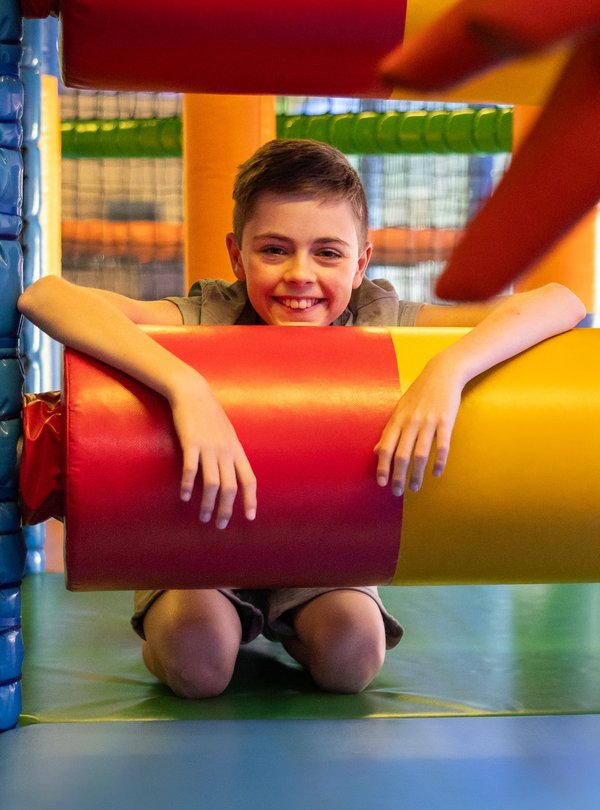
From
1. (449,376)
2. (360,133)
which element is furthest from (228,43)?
(360,133)

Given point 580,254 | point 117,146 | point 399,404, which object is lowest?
point 399,404

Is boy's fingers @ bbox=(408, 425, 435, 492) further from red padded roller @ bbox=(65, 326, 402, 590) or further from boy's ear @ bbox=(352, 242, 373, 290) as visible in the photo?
boy's ear @ bbox=(352, 242, 373, 290)

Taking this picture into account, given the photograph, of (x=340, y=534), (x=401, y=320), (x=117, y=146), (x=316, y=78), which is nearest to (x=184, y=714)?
(x=340, y=534)

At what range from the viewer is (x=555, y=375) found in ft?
3.28

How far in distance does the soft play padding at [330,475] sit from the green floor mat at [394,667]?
236 mm

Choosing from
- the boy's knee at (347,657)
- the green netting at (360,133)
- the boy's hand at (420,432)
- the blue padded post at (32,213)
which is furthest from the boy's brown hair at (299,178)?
the green netting at (360,133)

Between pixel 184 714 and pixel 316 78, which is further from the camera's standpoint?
pixel 316 78

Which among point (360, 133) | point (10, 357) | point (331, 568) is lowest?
point (331, 568)

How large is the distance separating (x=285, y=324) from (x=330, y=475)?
0.96 ft

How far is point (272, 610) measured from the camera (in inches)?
52.8

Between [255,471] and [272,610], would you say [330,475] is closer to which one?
[255,471]

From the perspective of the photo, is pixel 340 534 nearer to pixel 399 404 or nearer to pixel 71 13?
pixel 399 404

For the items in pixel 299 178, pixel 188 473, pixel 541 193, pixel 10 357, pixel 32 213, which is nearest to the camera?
pixel 541 193

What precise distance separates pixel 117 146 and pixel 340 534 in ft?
9.98
